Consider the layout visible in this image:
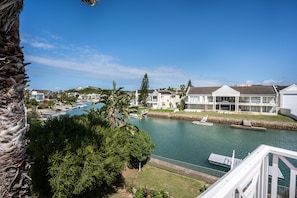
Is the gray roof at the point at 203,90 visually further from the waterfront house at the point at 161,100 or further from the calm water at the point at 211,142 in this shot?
the calm water at the point at 211,142

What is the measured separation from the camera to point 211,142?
2245 centimetres

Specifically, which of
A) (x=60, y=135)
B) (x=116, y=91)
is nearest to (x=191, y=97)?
(x=116, y=91)

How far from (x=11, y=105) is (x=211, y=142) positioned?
23.2 metres

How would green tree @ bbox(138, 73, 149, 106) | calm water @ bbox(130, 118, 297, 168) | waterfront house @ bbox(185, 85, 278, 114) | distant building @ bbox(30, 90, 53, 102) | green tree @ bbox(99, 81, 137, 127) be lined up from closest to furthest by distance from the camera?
green tree @ bbox(99, 81, 137, 127) < calm water @ bbox(130, 118, 297, 168) < waterfront house @ bbox(185, 85, 278, 114) < green tree @ bbox(138, 73, 149, 106) < distant building @ bbox(30, 90, 53, 102)

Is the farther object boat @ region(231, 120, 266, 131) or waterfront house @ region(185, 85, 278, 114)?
waterfront house @ region(185, 85, 278, 114)

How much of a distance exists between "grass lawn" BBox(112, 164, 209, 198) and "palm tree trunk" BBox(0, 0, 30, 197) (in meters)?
8.41

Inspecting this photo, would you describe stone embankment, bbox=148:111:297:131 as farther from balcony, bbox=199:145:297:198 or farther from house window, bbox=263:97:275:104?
balcony, bbox=199:145:297:198

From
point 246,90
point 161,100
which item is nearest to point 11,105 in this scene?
point 246,90

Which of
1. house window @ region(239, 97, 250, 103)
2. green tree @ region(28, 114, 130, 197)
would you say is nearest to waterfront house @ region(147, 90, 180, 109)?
house window @ region(239, 97, 250, 103)

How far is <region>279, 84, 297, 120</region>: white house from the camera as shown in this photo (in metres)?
35.8

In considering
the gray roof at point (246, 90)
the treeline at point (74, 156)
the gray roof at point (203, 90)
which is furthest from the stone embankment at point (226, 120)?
the treeline at point (74, 156)

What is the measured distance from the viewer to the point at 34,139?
809 cm

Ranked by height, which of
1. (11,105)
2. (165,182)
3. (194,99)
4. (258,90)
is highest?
(258,90)

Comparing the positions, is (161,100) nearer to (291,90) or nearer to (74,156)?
(291,90)
